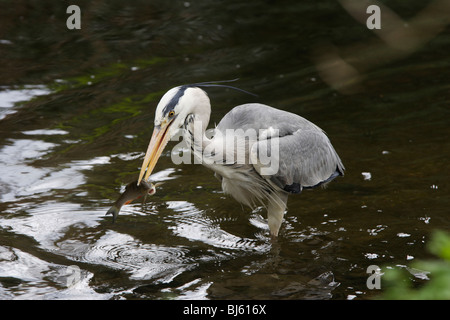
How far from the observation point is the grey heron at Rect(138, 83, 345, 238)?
5.20 m

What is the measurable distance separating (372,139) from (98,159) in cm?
359

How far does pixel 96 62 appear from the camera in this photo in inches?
411

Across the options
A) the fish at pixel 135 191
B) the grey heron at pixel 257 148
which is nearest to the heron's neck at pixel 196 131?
the grey heron at pixel 257 148

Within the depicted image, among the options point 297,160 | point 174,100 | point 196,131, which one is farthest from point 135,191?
point 297,160

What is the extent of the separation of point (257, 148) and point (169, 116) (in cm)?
103

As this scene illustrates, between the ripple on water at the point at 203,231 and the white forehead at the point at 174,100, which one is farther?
the ripple on water at the point at 203,231

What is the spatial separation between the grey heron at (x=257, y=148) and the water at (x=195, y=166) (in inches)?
16.1

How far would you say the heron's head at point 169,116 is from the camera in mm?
4980

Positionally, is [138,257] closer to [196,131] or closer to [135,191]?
[135,191]

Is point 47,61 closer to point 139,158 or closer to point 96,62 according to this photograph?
point 96,62

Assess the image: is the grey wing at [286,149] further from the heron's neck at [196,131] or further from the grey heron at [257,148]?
the heron's neck at [196,131]

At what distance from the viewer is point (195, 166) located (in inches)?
300

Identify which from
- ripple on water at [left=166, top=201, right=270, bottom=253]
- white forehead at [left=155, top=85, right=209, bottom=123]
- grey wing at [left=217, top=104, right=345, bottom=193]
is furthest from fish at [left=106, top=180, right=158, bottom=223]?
grey wing at [left=217, top=104, right=345, bottom=193]
